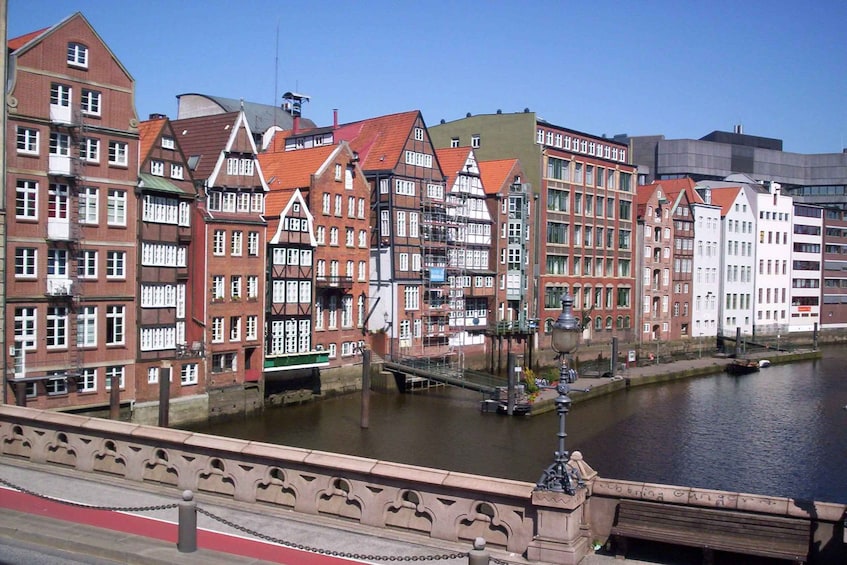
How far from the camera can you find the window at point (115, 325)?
45281 millimetres

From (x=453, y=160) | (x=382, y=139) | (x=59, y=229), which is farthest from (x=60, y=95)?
(x=453, y=160)

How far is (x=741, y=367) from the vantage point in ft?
280

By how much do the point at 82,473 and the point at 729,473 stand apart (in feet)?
111

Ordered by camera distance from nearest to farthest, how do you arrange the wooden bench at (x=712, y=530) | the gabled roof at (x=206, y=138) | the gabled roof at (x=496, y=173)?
the wooden bench at (x=712, y=530) < the gabled roof at (x=206, y=138) < the gabled roof at (x=496, y=173)

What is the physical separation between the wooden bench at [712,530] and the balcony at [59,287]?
111 ft

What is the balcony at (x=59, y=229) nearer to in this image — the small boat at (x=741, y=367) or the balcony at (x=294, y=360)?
the balcony at (x=294, y=360)

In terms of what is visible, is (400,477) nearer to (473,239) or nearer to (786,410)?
(786,410)

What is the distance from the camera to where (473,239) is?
75.9 m

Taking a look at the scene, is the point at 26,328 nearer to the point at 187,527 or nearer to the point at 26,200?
the point at 26,200

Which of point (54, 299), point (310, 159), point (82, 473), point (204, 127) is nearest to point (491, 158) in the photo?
point (310, 159)

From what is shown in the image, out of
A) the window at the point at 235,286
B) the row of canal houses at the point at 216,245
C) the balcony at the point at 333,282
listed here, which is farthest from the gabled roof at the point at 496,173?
the window at the point at 235,286

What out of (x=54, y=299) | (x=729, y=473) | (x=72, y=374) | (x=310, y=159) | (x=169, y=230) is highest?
(x=310, y=159)

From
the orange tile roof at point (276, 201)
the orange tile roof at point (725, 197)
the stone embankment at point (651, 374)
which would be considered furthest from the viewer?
the orange tile roof at point (725, 197)

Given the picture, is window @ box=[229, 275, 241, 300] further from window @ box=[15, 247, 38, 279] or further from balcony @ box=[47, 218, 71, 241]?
window @ box=[15, 247, 38, 279]
